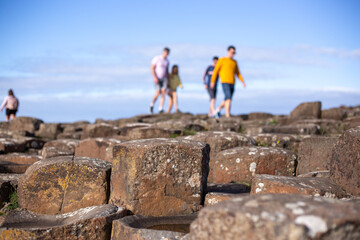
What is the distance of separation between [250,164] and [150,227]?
6.54 feet

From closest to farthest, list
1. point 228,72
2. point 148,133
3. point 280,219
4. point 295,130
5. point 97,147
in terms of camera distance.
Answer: point 280,219 → point 97,147 → point 148,133 → point 295,130 → point 228,72

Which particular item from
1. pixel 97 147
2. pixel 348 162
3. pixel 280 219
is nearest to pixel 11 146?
pixel 97 147

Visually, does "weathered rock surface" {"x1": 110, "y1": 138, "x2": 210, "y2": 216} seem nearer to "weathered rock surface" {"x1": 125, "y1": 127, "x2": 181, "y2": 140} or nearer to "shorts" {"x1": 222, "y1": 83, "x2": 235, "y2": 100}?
"weathered rock surface" {"x1": 125, "y1": 127, "x2": 181, "y2": 140}

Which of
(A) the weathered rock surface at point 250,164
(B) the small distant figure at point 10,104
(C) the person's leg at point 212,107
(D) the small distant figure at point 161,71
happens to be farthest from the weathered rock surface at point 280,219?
(B) the small distant figure at point 10,104

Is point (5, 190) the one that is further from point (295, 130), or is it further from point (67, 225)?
point (295, 130)

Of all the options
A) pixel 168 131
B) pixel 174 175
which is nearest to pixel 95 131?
pixel 168 131

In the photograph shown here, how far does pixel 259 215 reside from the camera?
243 centimetres

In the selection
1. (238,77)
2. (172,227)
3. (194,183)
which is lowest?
(172,227)

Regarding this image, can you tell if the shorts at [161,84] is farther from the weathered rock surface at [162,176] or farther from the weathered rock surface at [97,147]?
the weathered rock surface at [162,176]

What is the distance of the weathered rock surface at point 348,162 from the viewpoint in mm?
4148

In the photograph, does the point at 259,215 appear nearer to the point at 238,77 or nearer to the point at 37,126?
the point at 238,77

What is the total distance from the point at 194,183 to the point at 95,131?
6.64m

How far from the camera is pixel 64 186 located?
455cm

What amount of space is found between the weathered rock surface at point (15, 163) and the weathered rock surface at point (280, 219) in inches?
195
